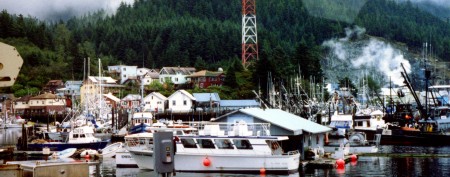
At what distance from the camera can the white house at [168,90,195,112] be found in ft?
353

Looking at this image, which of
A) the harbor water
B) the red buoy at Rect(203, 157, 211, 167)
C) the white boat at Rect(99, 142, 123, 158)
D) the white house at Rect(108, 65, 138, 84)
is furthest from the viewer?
the white house at Rect(108, 65, 138, 84)

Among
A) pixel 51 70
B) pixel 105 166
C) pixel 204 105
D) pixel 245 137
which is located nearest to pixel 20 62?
pixel 245 137

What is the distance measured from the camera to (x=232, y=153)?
35.7 m

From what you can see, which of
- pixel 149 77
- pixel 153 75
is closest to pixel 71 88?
pixel 149 77

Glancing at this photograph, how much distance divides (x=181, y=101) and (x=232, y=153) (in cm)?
7315

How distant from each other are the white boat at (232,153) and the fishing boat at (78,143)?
21.2m

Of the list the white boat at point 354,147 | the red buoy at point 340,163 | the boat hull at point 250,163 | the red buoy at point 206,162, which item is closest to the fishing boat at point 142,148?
the red buoy at point 206,162

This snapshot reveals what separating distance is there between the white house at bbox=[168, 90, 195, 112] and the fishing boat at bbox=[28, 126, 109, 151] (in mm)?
49817

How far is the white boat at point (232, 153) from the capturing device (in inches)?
1394

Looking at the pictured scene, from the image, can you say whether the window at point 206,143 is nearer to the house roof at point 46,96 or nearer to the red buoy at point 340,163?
the red buoy at point 340,163

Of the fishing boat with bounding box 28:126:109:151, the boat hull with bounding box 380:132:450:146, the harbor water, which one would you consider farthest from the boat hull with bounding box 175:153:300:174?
the boat hull with bounding box 380:132:450:146

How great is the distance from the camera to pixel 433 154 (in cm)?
4997

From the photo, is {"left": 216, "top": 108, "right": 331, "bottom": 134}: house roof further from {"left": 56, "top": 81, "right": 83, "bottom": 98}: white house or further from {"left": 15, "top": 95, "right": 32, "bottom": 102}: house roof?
{"left": 56, "top": 81, "right": 83, "bottom": 98}: white house

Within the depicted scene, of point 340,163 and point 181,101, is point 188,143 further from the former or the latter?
point 181,101
